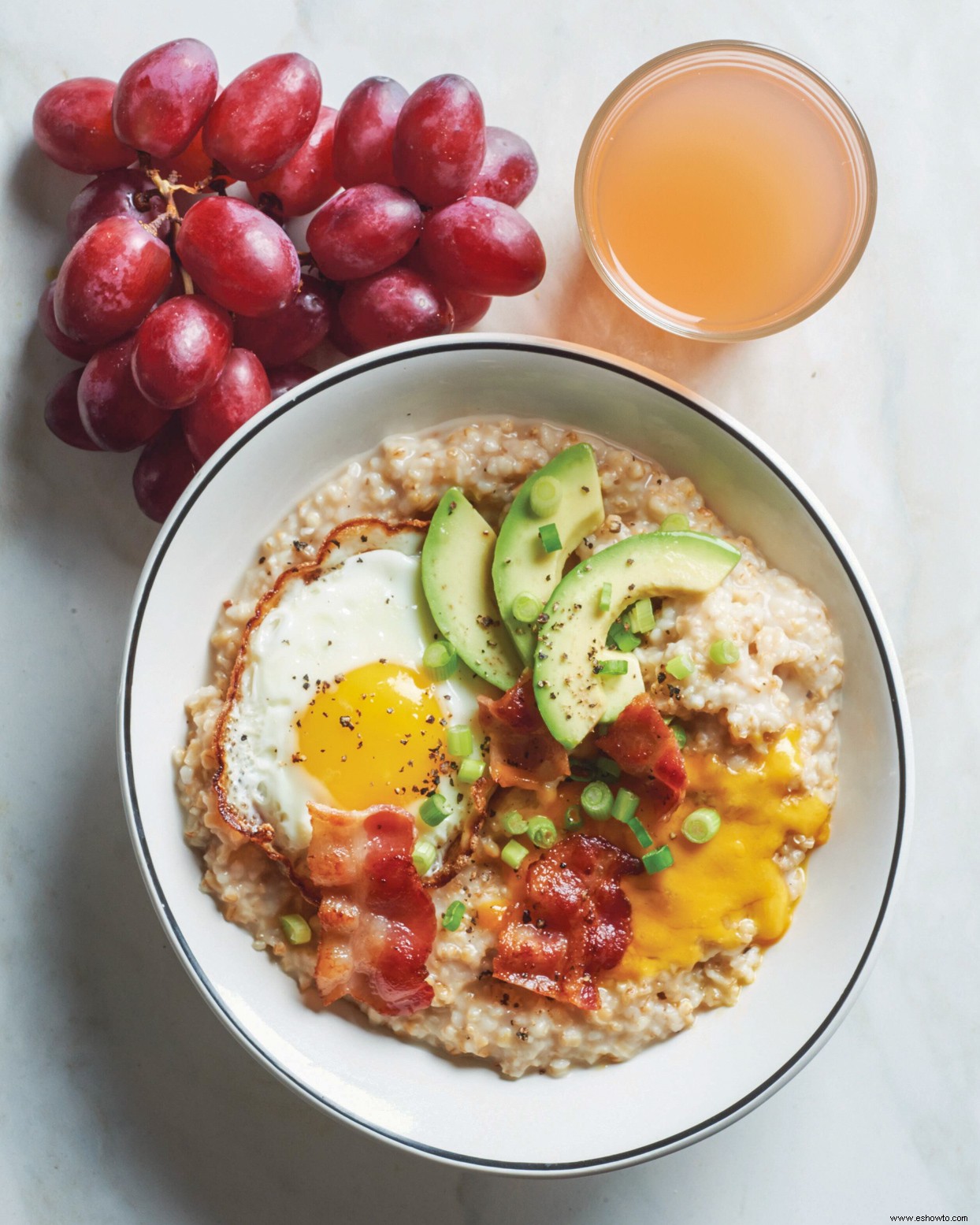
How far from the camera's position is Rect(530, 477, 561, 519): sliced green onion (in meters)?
2.17

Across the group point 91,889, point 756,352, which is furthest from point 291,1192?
point 756,352

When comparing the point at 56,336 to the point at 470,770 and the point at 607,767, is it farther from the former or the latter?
the point at 607,767

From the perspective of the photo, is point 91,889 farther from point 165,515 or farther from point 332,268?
point 332,268

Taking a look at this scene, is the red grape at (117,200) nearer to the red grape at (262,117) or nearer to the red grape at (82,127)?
the red grape at (82,127)

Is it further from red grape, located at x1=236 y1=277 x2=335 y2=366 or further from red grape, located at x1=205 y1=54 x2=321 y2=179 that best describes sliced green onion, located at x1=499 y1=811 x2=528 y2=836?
red grape, located at x1=205 y1=54 x2=321 y2=179

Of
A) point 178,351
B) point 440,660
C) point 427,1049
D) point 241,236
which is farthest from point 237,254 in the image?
point 427,1049

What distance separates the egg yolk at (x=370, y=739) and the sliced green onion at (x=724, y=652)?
2.02 feet

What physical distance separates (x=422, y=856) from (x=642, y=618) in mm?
693

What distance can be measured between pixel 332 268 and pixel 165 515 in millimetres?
701

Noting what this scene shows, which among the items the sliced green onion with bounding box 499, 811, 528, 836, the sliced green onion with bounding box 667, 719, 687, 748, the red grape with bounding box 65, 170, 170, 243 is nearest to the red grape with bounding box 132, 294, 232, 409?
the red grape with bounding box 65, 170, 170, 243

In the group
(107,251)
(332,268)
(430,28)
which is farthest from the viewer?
(430,28)

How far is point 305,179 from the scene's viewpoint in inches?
89.7

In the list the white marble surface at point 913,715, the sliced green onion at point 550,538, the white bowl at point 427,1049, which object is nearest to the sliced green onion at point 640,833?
the white bowl at point 427,1049

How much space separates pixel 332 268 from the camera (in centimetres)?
221
